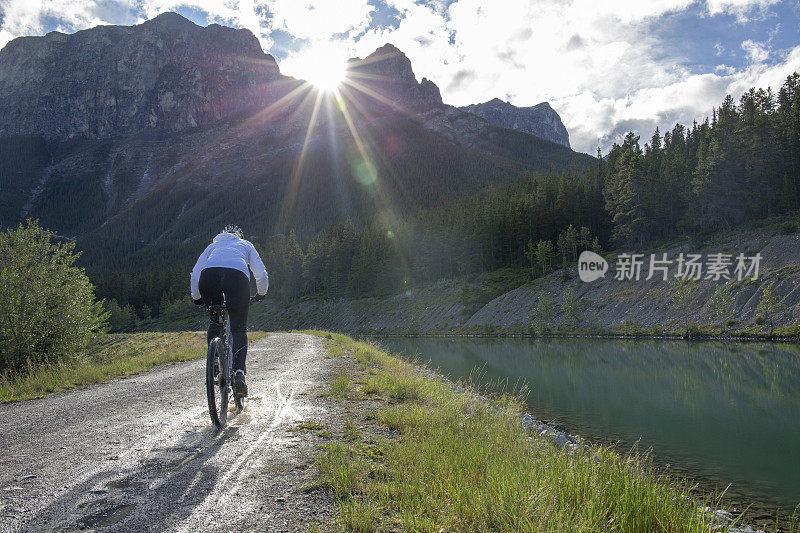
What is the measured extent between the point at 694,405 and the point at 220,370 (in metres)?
18.4

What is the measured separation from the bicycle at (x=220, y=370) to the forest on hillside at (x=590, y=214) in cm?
6972

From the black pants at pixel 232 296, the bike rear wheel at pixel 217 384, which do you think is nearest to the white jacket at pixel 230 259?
the black pants at pixel 232 296

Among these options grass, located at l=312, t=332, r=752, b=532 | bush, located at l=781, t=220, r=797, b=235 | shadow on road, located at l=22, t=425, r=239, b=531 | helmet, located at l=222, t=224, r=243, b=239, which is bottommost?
grass, located at l=312, t=332, r=752, b=532

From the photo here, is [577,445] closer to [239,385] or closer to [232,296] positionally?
[239,385]

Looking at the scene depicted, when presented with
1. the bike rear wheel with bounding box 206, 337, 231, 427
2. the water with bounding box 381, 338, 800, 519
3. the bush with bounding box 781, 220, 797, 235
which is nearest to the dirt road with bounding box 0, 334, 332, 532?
the bike rear wheel with bounding box 206, 337, 231, 427

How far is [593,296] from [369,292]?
55.4 meters

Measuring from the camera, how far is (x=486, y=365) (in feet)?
97.6

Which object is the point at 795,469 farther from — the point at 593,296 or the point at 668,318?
the point at 593,296

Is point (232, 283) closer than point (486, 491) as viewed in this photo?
No

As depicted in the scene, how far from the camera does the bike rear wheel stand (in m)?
6.27

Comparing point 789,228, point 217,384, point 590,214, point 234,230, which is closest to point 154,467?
point 217,384

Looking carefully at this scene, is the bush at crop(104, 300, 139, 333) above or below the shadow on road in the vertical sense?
below

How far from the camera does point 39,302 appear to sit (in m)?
15.0

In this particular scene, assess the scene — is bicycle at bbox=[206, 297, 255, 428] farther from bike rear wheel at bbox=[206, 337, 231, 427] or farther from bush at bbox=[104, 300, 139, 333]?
bush at bbox=[104, 300, 139, 333]
